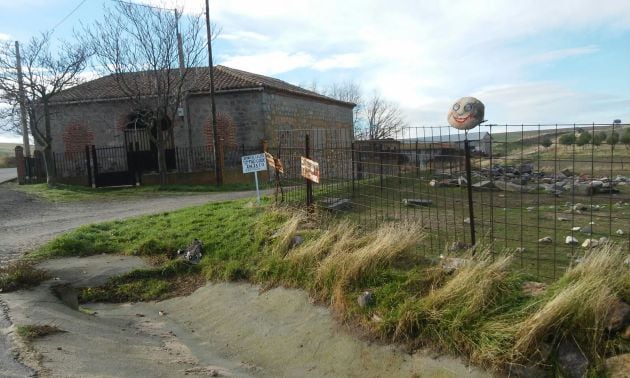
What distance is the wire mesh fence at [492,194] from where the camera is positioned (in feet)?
19.7

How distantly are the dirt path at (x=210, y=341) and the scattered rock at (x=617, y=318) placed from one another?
110 cm

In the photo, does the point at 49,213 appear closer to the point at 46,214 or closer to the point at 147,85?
the point at 46,214

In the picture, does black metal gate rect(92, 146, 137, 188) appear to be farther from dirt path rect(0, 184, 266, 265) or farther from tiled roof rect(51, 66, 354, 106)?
dirt path rect(0, 184, 266, 265)

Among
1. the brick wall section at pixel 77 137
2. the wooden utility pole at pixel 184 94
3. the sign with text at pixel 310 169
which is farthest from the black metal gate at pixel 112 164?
the sign with text at pixel 310 169

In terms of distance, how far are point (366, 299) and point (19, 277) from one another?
468 cm

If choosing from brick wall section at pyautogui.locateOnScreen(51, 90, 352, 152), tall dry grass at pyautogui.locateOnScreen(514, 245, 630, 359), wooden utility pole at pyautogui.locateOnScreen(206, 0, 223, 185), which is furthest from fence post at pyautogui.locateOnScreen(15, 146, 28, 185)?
tall dry grass at pyautogui.locateOnScreen(514, 245, 630, 359)

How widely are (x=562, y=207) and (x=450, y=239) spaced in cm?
484

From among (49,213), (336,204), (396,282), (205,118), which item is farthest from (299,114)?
(396,282)

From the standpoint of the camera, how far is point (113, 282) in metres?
7.38

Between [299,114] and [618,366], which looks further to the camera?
[299,114]

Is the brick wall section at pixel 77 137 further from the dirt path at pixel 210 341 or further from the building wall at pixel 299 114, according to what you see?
the dirt path at pixel 210 341

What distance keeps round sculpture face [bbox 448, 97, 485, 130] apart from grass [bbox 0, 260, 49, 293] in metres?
21.7

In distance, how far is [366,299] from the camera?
17.0 ft

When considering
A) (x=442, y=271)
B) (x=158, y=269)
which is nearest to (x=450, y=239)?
(x=442, y=271)
